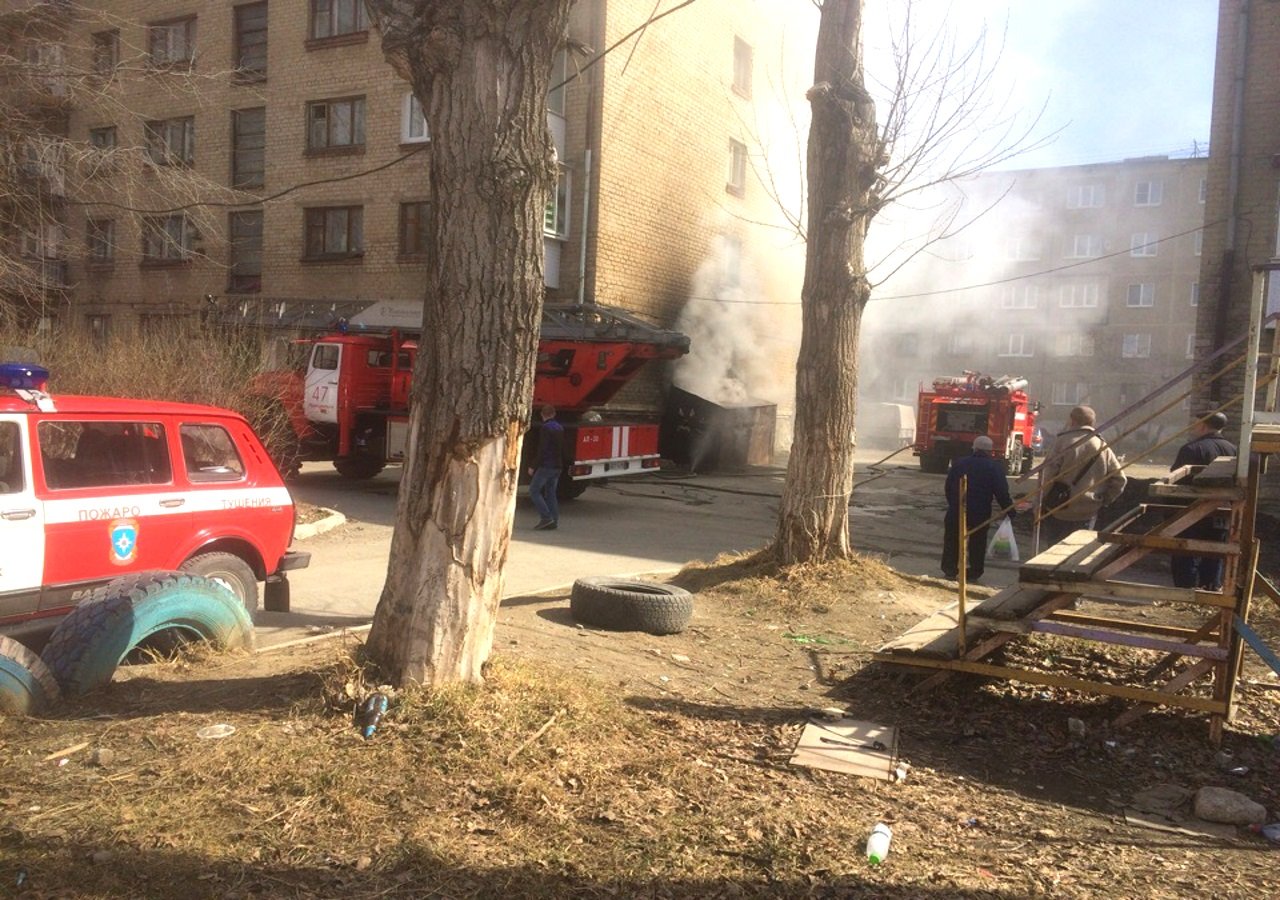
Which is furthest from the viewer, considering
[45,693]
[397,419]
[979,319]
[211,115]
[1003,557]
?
[979,319]

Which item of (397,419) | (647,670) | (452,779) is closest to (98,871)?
(452,779)

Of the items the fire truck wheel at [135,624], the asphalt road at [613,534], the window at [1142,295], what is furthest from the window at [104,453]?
the window at [1142,295]

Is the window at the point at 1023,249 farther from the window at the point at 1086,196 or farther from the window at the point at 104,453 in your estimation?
the window at the point at 104,453

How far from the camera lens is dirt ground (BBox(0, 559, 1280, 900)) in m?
3.10

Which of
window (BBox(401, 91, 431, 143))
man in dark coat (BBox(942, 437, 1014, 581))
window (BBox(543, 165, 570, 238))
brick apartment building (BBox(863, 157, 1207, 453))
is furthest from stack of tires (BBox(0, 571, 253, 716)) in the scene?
brick apartment building (BBox(863, 157, 1207, 453))

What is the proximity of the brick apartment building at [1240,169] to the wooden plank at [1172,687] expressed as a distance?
11899mm

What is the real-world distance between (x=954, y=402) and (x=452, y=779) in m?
21.7

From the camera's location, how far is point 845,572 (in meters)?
7.90

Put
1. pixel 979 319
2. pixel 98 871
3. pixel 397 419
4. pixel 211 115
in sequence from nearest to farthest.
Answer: pixel 98 871, pixel 397 419, pixel 211 115, pixel 979 319

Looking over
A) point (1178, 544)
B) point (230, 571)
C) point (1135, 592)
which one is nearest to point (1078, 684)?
point (1135, 592)

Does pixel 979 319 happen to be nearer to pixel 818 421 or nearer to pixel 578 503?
pixel 578 503

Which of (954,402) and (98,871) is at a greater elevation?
(954,402)

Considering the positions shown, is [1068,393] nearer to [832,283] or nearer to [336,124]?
[336,124]

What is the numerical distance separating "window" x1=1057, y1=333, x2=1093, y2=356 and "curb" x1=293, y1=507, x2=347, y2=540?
41.9 meters
